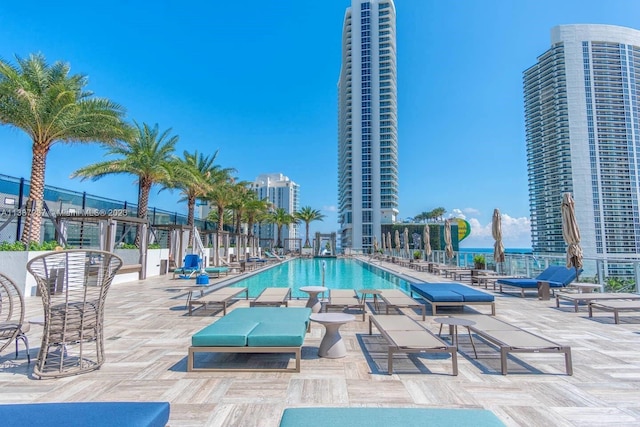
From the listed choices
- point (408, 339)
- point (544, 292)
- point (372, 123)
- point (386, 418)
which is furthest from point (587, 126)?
point (386, 418)

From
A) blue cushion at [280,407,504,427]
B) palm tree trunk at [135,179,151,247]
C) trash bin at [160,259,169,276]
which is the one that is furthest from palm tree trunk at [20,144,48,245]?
blue cushion at [280,407,504,427]

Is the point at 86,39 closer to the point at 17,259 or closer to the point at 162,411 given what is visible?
the point at 17,259

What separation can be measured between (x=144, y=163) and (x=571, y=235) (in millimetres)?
14881

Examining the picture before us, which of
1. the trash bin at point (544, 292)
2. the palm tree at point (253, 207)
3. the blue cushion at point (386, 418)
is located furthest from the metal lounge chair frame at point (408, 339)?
the palm tree at point (253, 207)

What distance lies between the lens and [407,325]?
424 cm

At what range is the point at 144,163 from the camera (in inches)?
538

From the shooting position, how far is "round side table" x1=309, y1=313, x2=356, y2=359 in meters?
3.90

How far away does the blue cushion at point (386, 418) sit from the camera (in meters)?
1.69

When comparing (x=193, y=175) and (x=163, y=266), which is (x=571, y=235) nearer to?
(x=193, y=175)

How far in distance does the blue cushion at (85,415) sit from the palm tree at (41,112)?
374 inches

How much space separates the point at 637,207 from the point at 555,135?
13207 mm

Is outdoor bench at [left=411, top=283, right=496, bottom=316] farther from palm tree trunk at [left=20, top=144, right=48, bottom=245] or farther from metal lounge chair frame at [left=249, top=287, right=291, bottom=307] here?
palm tree trunk at [left=20, top=144, right=48, bottom=245]

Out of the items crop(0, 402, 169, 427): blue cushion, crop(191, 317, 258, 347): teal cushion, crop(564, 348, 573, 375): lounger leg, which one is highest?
crop(0, 402, 169, 427): blue cushion

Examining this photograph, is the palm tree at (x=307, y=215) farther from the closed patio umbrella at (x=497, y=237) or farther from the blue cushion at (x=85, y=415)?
the blue cushion at (x=85, y=415)
